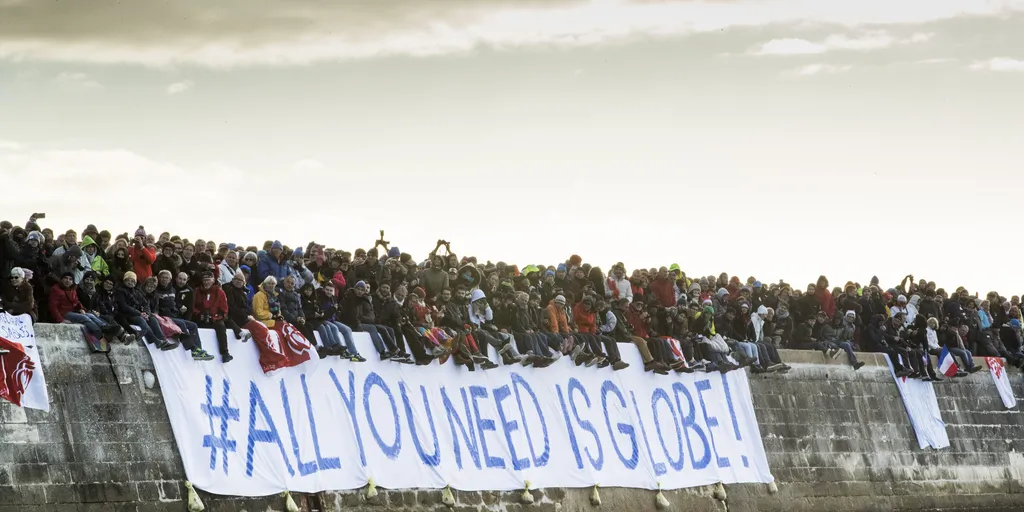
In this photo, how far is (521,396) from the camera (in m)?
27.6

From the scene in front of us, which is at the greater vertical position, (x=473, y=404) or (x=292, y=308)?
(x=292, y=308)

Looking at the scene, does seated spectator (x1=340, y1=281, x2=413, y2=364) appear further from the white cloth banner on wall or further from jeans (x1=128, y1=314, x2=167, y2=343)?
jeans (x1=128, y1=314, x2=167, y2=343)

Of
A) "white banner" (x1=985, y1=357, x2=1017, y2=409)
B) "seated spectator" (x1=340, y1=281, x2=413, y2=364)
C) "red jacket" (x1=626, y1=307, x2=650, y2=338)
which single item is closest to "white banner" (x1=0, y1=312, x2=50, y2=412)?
"seated spectator" (x1=340, y1=281, x2=413, y2=364)

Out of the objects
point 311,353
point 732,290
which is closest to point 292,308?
point 311,353

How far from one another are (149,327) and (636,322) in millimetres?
11121

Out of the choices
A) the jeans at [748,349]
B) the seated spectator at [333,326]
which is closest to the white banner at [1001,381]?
the jeans at [748,349]

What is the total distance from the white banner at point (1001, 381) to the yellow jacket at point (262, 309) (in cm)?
2130

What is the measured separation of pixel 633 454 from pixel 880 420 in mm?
8383

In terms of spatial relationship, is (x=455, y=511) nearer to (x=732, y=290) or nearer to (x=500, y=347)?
(x=500, y=347)

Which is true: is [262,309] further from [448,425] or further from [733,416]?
[733,416]

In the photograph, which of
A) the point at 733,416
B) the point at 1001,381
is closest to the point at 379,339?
the point at 733,416

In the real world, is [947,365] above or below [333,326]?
below

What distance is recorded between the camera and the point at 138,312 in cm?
2183

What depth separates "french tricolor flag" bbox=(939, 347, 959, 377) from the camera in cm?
3642
